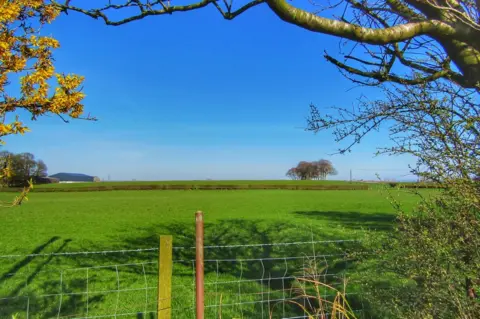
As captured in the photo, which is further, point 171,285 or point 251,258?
point 251,258

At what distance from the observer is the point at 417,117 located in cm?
297

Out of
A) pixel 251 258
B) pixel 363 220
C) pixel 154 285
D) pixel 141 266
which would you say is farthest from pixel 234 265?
pixel 363 220

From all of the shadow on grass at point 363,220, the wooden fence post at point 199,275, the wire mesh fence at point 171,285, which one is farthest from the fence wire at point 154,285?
the shadow on grass at point 363,220

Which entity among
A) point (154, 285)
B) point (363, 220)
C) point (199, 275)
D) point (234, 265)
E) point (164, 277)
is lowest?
point (154, 285)

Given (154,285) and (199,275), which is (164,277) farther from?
(154,285)

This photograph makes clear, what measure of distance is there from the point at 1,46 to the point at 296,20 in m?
2.10

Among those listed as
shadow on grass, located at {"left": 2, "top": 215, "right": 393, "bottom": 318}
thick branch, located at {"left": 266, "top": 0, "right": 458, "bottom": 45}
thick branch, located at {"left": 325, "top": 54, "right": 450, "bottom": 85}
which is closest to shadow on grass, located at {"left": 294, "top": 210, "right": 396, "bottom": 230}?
shadow on grass, located at {"left": 2, "top": 215, "right": 393, "bottom": 318}

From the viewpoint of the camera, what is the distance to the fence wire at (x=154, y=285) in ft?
15.8

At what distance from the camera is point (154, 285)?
19.9ft

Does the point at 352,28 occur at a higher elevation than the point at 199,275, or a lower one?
higher

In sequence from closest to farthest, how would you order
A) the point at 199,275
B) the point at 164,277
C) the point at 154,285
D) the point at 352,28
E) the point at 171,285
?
the point at 199,275
the point at 352,28
the point at 164,277
the point at 171,285
the point at 154,285

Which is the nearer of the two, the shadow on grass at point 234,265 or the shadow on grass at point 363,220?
the shadow on grass at point 234,265

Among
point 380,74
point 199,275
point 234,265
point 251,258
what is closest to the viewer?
point 199,275

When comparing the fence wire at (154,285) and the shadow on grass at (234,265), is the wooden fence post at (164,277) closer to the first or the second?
the fence wire at (154,285)
